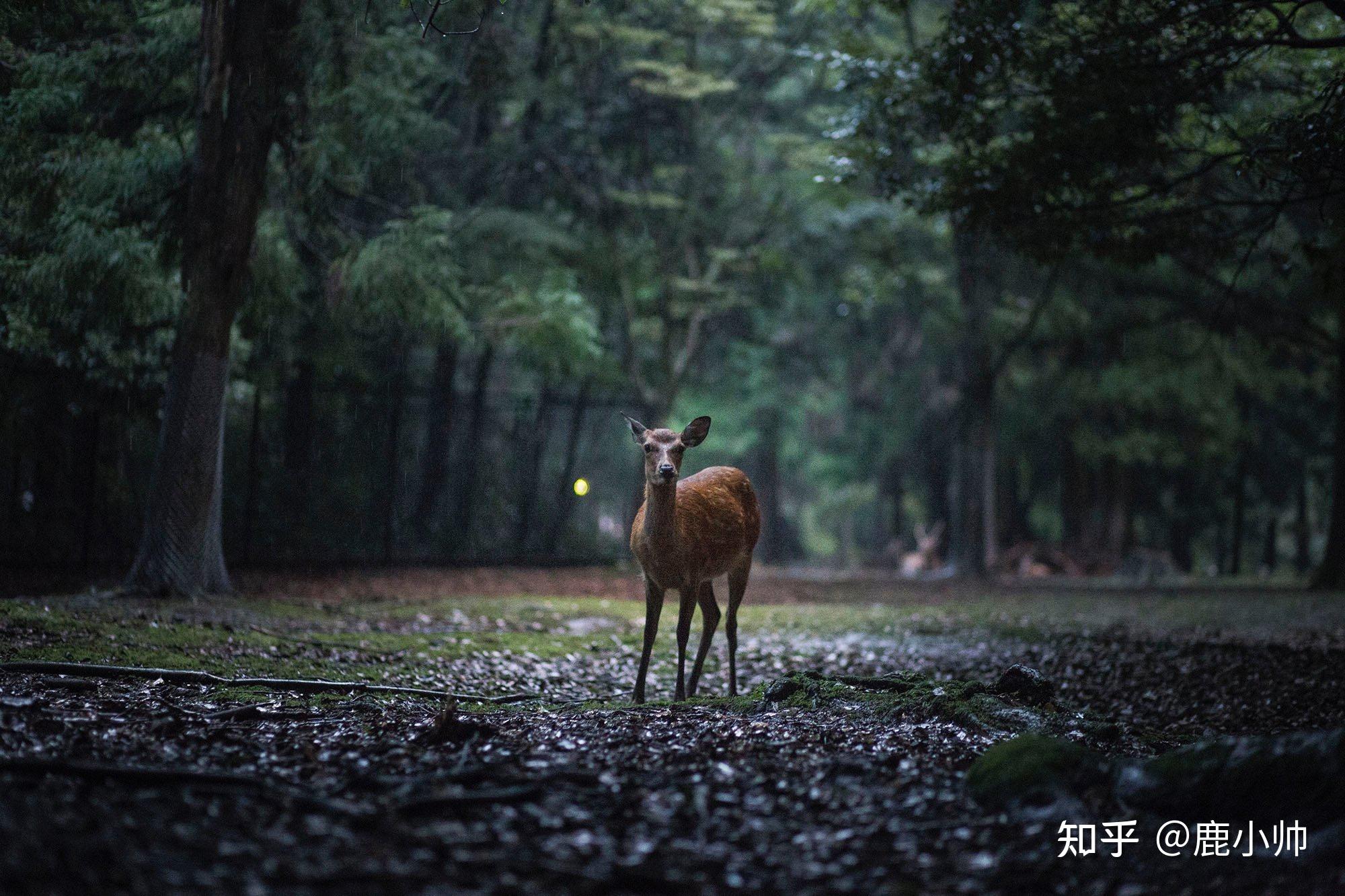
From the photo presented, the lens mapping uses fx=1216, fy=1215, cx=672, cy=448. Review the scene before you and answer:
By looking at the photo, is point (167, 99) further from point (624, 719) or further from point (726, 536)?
point (624, 719)

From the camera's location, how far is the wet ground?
13.0ft

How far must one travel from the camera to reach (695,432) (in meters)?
8.12

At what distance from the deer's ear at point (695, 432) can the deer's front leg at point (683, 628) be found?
0.98 metres

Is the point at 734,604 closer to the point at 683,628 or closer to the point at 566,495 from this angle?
the point at 683,628

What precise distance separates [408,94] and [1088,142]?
28.3 ft

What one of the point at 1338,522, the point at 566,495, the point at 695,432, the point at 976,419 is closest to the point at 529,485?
the point at 566,495

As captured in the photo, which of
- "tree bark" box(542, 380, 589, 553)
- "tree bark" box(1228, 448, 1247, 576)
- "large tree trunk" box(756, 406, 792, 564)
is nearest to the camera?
"tree bark" box(542, 380, 589, 553)

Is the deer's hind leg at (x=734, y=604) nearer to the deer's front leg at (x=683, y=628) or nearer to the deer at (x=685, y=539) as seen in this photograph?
the deer at (x=685, y=539)

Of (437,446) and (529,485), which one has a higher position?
(437,446)

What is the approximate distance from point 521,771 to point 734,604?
3909mm

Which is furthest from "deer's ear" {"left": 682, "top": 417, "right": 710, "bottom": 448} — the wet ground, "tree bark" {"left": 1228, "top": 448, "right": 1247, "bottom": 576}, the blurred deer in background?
"tree bark" {"left": 1228, "top": 448, "right": 1247, "bottom": 576}

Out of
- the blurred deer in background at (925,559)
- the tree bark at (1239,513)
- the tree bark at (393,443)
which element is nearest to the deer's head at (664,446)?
the tree bark at (393,443)

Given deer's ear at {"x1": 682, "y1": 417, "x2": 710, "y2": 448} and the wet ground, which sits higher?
deer's ear at {"x1": 682, "y1": 417, "x2": 710, "y2": 448}

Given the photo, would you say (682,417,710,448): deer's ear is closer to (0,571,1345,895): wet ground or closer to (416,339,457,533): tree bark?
(0,571,1345,895): wet ground
